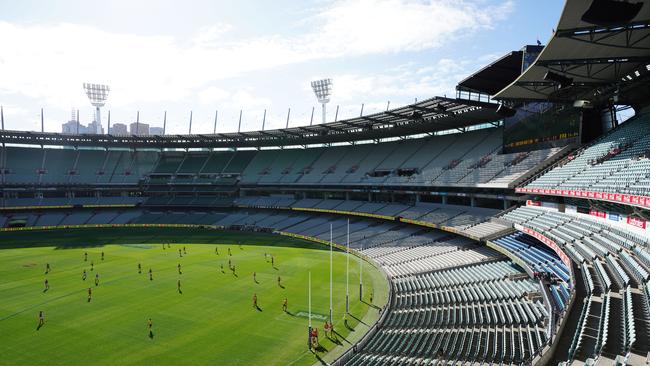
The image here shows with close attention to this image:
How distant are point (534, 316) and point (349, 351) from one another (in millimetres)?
9161

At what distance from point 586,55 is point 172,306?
3155cm

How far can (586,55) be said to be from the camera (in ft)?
75.7

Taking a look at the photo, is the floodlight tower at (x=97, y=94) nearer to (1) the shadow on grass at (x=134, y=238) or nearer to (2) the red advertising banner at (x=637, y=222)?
(1) the shadow on grass at (x=134, y=238)

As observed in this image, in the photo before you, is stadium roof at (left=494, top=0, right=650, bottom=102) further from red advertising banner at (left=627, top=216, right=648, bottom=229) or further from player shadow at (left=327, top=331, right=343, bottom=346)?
player shadow at (left=327, top=331, right=343, bottom=346)

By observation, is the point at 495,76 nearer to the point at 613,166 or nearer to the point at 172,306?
the point at 613,166

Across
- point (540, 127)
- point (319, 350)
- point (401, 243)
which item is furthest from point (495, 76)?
point (319, 350)

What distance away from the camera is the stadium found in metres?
18.3

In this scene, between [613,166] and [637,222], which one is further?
[613,166]

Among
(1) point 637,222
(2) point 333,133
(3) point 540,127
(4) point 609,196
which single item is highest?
(2) point 333,133

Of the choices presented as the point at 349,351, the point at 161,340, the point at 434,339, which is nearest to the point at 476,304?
the point at 434,339

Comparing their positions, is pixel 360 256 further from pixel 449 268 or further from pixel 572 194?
pixel 572 194

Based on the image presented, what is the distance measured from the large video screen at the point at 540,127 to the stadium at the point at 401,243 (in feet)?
0.70

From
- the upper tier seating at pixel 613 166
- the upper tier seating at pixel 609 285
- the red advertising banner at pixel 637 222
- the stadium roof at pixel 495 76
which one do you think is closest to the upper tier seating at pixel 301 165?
the upper tier seating at pixel 613 166

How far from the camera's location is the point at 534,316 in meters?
18.5
